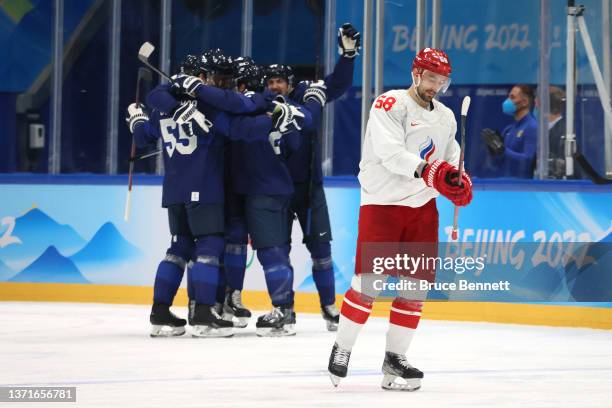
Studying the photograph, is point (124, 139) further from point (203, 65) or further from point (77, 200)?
point (203, 65)

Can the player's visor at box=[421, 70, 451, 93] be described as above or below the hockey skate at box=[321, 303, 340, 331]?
above

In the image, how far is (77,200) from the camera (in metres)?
11.7

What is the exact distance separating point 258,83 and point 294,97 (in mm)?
253

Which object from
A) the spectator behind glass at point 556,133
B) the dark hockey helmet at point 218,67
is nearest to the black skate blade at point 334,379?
the dark hockey helmet at point 218,67

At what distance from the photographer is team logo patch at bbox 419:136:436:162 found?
6270mm

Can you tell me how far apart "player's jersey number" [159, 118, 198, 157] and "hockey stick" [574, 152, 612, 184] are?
264 cm

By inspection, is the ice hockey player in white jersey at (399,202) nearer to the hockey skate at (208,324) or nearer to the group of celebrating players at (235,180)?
the group of celebrating players at (235,180)

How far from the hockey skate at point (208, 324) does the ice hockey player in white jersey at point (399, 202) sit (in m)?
2.43

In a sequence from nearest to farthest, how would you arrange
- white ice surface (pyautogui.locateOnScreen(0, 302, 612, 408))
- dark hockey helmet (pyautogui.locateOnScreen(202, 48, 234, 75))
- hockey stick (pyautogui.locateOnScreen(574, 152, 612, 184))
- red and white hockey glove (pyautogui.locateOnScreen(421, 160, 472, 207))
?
white ice surface (pyautogui.locateOnScreen(0, 302, 612, 408)), red and white hockey glove (pyautogui.locateOnScreen(421, 160, 472, 207)), dark hockey helmet (pyautogui.locateOnScreen(202, 48, 234, 75)), hockey stick (pyautogui.locateOnScreen(574, 152, 612, 184))

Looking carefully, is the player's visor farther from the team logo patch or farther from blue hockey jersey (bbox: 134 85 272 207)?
blue hockey jersey (bbox: 134 85 272 207)

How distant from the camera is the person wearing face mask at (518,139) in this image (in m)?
10.2

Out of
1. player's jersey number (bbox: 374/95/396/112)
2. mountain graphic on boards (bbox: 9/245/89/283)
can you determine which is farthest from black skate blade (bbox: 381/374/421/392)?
mountain graphic on boards (bbox: 9/245/89/283)

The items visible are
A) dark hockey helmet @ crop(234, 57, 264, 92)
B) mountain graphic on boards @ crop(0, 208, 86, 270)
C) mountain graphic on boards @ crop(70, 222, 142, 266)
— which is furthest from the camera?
mountain graphic on boards @ crop(0, 208, 86, 270)

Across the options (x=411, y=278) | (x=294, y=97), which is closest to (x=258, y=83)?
(x=294, y=97)
